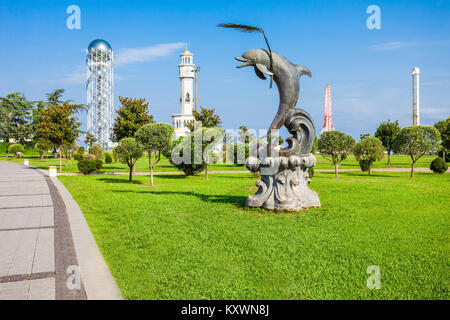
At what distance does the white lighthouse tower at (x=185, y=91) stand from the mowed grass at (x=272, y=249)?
45.6 meters

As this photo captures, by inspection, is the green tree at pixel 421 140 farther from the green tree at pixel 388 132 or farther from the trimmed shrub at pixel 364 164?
the green tree at pixel 388 132

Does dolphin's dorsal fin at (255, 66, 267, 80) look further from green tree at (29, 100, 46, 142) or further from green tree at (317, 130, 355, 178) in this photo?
green tree at (29, 100, 46, 142)

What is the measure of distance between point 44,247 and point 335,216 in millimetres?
7064

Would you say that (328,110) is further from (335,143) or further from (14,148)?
(14,148)

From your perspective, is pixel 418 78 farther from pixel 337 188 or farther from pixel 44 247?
pixel 44 247

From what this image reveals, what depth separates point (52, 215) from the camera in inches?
382

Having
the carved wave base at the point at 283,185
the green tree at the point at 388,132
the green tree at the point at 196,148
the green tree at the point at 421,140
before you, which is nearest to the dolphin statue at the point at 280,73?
the carved wave base at the point at 283,185

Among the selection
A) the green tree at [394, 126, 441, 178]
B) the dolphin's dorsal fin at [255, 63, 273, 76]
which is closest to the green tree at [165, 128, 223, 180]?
the dolphin's dorsal fin at [255, 63, 273, 76]

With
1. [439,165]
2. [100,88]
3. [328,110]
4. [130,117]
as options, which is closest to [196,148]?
[130,117]

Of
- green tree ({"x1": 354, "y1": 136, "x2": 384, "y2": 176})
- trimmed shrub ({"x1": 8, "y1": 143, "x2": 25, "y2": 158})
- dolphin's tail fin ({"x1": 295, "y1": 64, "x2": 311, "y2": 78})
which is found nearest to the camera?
dolphin's tail fin ({"x1": 295, "y1": 64, "x2": 311, "y2": 78})

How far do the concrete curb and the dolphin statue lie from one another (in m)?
5.75

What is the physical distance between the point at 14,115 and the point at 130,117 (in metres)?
42.4

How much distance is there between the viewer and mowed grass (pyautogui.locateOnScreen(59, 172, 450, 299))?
4652mm

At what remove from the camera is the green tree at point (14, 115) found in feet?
176
